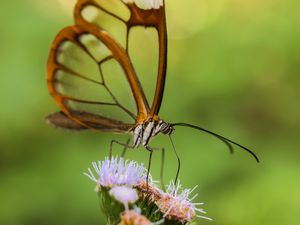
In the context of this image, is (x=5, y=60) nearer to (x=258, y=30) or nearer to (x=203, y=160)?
(x=203, y=160)

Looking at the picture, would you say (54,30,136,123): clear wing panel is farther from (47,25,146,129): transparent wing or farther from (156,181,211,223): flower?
(156,181,211,223): flower

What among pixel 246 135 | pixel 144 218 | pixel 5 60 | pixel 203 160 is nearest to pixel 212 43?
pixel 246 135

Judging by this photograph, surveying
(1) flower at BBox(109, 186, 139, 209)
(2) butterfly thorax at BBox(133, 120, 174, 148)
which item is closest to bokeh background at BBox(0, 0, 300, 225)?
(2) butterfly thorax at BBox(133, 120, 174, 148)

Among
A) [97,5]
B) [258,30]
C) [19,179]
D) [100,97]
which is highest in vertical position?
[258,30]

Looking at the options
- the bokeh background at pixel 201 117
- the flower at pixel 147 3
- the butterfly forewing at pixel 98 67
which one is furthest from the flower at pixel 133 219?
the bokeh background at pixel 201 117

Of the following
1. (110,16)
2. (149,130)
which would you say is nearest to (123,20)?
(110,16)

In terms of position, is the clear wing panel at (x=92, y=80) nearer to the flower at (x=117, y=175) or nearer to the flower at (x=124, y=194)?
the flower at (x=117, y=175)
